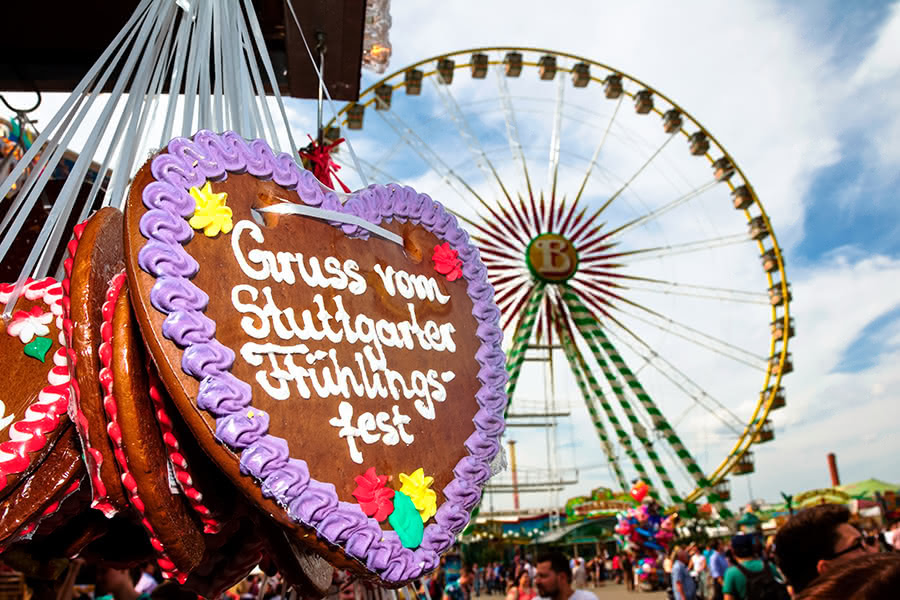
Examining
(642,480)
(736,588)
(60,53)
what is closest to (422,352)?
(60,53)

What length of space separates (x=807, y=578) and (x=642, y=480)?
14.8 m

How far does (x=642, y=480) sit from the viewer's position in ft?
52.9

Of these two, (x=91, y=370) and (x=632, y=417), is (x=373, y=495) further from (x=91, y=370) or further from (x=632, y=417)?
(x=632, y=417)

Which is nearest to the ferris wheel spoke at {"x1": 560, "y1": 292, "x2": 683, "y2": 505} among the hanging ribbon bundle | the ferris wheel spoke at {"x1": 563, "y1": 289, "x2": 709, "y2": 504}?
the ferris wheel spoke at {"x1": 563, "y1": 289, "x2": 709, "y2": 504}

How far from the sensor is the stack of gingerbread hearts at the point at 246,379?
0.94m

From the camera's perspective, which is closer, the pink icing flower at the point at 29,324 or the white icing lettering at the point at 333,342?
the white icing lettering at the point at 333,342

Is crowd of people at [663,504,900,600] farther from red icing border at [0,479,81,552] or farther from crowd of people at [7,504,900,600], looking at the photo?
red icing border at [0,479,81,552]

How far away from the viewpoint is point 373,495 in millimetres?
1021

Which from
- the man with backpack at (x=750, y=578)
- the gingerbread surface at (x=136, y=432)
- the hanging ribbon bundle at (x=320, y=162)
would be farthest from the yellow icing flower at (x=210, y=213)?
the man with backpack at (x=750, y=578)

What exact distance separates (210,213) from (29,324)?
15.3 inches

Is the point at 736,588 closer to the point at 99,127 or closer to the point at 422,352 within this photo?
the point at 422,352

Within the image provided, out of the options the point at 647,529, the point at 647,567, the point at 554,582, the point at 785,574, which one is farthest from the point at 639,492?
the point at 785,574

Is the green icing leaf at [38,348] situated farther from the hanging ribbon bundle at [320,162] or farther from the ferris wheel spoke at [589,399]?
the ferris wheel spoke at [589,399]

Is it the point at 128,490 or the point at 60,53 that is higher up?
the point at 60,53
